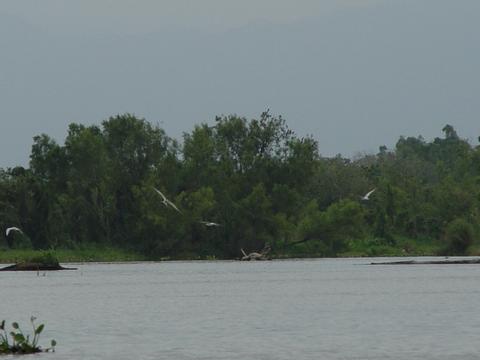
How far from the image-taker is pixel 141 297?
69062 millimetres

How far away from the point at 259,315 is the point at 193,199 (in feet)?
281

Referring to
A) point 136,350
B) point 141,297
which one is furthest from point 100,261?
point 136,350

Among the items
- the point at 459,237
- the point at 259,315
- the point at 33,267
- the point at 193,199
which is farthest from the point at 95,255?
the point at 259,315

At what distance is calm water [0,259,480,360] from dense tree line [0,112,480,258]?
44010 millimetres

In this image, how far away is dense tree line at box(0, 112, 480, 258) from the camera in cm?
13838

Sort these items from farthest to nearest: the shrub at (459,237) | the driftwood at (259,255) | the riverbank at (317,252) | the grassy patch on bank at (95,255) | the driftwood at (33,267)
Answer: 1. the riverbank at (317,252)
2. the grassy patch on bank at (95,255)
3. the driftwood at (259,255)
4. the shrub at (459,237)
5. the driftwood at (33,267)

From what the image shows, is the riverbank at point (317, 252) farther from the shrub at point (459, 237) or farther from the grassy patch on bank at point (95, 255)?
the shrub at point (459, 237)

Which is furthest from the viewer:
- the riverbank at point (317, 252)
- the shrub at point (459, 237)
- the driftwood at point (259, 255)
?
the riverbank at point (317, 252)

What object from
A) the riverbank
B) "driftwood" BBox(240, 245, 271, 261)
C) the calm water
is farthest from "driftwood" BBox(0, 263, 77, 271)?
"driftwood" BBox(240, 245, 271, 261)

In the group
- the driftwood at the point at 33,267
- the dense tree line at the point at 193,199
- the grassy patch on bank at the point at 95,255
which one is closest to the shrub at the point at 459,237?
the dense tree line at the point at 193,199

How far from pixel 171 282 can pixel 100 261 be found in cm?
5622

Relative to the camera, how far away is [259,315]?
52375 mm

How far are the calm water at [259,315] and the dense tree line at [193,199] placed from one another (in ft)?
144

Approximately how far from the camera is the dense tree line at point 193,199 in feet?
454
